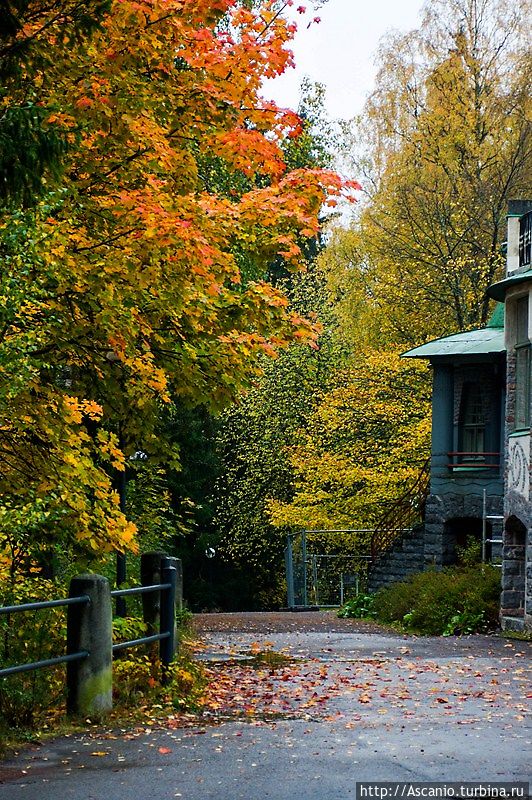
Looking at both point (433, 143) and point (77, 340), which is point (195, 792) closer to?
point (77, 340)

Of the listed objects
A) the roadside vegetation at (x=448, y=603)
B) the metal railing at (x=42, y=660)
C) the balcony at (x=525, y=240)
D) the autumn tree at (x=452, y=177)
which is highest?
the autumn tree at (x=452, y=177)

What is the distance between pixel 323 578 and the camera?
42719 millimetres

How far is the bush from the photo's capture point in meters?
24.1

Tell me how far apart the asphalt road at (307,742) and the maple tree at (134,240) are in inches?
92.1

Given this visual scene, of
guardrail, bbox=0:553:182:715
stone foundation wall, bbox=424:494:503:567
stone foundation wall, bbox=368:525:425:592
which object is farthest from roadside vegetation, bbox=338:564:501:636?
guardrail, bbox=0:553:182:715

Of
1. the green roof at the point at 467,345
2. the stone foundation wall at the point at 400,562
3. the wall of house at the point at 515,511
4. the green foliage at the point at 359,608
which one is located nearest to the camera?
the wall of house at the point at 515,511

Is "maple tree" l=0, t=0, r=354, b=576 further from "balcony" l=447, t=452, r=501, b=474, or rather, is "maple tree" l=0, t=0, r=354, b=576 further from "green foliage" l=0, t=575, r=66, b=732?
"balcony" l=447, t=452, r=501, b=474

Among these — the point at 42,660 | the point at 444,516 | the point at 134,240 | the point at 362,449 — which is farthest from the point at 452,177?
the point at 42,660

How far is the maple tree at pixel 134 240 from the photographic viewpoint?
12.3 m

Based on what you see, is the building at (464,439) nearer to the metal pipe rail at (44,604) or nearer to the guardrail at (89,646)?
the guardrail at (89,646)

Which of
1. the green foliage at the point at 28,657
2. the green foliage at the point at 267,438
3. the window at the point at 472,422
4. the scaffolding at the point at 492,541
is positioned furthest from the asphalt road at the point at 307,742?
the green foliage at the point at 267,438

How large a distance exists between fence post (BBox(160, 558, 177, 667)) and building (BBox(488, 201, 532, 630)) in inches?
466

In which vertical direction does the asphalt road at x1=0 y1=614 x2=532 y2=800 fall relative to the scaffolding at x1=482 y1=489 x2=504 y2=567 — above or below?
below

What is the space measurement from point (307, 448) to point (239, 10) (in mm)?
26834
